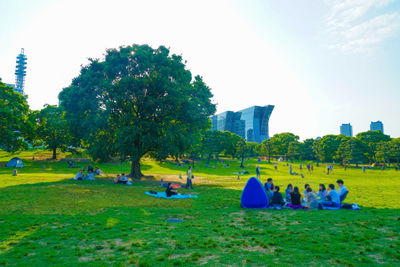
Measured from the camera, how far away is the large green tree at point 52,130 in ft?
205

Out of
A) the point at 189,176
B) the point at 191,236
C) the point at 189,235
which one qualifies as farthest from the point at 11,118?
the point at 191,236

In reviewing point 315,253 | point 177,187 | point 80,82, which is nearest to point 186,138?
point 177,187

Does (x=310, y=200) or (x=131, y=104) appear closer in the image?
(x=310, y=200)

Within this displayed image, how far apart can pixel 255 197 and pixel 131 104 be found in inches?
797

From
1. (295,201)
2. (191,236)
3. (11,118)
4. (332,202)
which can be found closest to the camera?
(191,236)

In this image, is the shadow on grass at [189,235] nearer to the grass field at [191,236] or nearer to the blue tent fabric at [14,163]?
the grass field at [191,236]

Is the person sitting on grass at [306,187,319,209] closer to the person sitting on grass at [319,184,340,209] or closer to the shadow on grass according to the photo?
the person sitting on grass at [319,184,340,209]

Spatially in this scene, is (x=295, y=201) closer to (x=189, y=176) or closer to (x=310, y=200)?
(x=310, y=200)

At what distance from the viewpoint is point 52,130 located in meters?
62.8

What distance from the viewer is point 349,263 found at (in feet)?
22.1

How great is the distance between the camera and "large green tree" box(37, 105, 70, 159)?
62531 mm

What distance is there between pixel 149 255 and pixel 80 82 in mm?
28921

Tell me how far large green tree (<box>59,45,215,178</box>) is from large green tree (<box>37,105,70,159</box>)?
3572cm

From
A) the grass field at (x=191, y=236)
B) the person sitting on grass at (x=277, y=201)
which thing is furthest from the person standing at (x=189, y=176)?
the person sitting on grass at (x=277, y=201)
